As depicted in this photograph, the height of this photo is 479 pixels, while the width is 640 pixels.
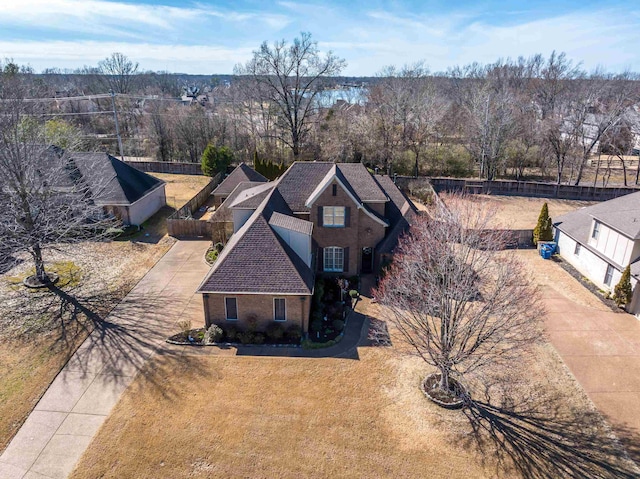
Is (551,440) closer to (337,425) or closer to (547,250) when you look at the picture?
(337,425)

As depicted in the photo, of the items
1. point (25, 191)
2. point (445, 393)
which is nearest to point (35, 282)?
point (25, 191)

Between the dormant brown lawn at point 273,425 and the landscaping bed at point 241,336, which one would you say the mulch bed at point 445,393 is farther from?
the landscaping bed at point 241,336

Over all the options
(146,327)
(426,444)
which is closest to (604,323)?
(426,444)

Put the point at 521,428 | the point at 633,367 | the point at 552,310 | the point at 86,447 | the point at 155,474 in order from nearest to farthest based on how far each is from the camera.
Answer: the point at 155,474, the point at 86,447, the point at 521,428, the point at 633,367, the point at 552,310

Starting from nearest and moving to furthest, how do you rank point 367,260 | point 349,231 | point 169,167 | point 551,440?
point 551,440, point 349,231, point 367,260, point 169,167

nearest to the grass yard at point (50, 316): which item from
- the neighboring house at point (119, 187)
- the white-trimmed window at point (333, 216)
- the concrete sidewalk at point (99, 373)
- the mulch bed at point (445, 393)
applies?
the concrete sidewalk at point (99, 373)

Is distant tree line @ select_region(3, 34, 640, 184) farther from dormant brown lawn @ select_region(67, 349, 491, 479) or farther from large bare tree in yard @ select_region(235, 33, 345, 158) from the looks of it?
dormant brown lawn @ select_region(67, 349, 491, 479)

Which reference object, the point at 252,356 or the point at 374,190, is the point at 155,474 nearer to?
the point at 252,356
